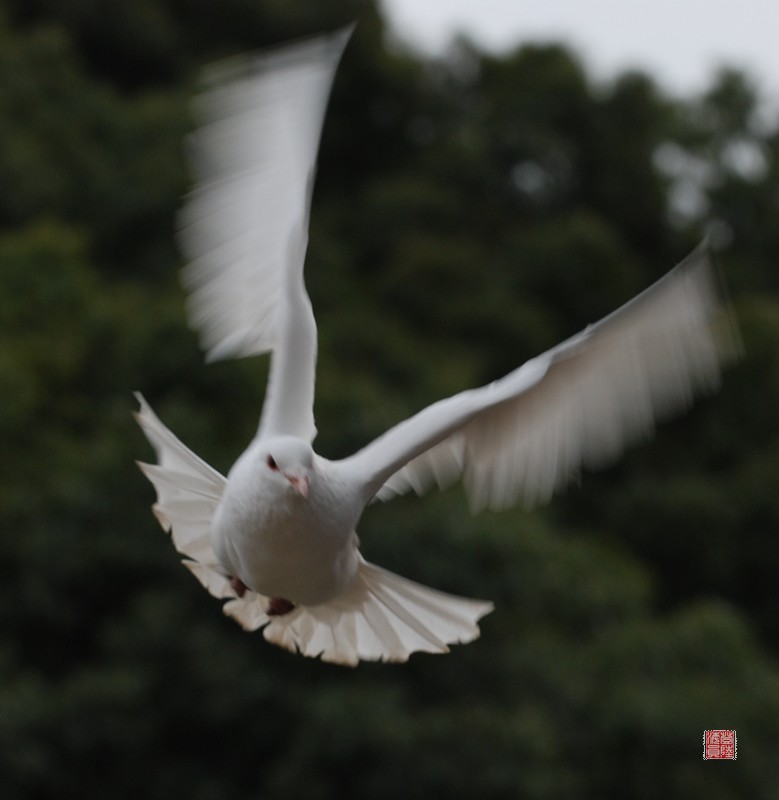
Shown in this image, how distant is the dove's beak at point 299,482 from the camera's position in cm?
659

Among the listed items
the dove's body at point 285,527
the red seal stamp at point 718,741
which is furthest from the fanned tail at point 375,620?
the red seal stamp at point 718,741

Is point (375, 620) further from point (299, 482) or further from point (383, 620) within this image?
point (299, 482)

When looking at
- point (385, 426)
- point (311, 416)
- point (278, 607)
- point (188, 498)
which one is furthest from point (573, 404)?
point (385, 426)

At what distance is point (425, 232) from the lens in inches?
1142

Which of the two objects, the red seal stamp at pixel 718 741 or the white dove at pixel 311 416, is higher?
the white dove at pixel 311 416

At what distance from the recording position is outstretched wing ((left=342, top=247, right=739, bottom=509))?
22.5ft

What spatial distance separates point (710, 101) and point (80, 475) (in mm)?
21045

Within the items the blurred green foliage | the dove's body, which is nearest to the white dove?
the dove's body

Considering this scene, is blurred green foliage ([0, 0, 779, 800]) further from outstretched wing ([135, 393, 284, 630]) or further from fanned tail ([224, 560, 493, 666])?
outstretched wing ([135, 393, 284, 630])

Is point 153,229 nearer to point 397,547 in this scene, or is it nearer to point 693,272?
point 397,547

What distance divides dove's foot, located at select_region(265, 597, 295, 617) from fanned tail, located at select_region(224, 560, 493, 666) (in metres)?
0.05

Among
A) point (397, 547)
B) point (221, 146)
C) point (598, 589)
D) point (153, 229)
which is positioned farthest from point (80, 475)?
point (221, 146)

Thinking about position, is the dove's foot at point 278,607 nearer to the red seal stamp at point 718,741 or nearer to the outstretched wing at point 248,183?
the outstretched wing at point 248,183

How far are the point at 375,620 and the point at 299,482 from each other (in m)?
1.37
